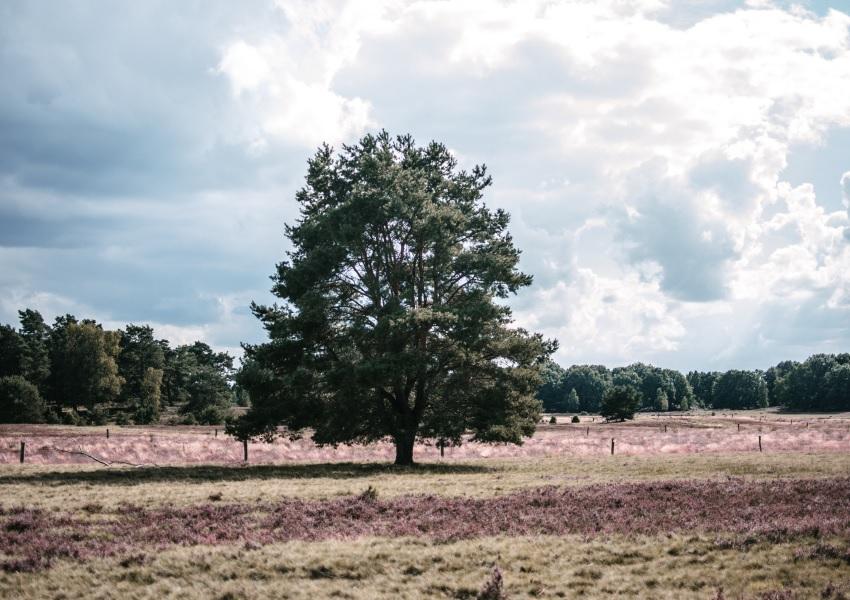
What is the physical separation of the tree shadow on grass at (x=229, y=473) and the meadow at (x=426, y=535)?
31 cm

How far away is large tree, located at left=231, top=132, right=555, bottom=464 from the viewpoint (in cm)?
3328

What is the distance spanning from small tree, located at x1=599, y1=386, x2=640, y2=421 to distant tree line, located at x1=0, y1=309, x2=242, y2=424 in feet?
196

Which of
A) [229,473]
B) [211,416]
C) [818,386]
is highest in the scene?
[818,386]

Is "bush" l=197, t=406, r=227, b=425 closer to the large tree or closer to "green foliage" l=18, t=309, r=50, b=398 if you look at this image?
"green foliage" l=18, t=309, r=50, b=398

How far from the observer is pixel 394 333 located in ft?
106

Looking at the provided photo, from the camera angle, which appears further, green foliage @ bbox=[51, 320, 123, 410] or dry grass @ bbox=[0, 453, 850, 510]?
green foliage @ bbox=[51, 320, 123, 410]

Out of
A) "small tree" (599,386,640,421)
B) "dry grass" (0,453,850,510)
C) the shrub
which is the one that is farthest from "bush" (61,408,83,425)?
the shrub

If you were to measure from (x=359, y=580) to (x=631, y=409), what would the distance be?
4222 inches

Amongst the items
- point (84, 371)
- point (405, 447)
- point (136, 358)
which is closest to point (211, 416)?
point (84, 371)

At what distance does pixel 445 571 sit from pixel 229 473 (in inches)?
790

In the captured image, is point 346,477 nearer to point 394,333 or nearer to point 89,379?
point 394,333

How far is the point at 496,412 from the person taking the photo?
34.0 metres

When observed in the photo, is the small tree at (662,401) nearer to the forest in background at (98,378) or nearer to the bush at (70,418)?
the forest in background at (98,378)

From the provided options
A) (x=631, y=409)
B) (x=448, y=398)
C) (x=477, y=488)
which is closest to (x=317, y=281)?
(x=448, y=398)
